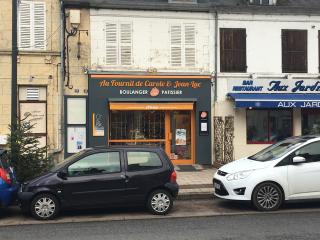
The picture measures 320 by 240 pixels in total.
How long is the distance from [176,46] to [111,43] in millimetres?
2486

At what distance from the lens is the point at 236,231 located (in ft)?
27.0

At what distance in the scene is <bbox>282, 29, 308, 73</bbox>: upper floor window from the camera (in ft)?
60.5

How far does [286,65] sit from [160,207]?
10.7 meters

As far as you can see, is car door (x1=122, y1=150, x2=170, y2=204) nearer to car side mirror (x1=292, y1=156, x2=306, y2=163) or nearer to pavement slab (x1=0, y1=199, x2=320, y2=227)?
pavement slab (x1=0, y1=199, x2=320, y2=227)

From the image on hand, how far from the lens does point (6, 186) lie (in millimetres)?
9680

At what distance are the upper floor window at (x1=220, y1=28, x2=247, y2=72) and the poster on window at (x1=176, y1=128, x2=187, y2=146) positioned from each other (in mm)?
2808

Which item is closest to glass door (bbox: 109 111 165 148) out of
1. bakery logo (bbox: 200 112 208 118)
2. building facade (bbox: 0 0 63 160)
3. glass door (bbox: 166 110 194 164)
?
glass door (bbox: 166 110 194 164)

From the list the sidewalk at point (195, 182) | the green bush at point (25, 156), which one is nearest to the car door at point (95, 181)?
the sidewalk at point (195, 182)

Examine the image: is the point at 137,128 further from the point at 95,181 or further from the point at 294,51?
the point at 95,181

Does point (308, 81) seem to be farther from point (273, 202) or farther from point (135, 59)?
point (273, 202)

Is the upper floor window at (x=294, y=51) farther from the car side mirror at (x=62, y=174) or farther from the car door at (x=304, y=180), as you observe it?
the car side mirror at (x=62, y=174)

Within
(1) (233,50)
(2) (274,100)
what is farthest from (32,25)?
(2) (274,100)

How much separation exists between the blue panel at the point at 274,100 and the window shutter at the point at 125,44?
A: 4125mm


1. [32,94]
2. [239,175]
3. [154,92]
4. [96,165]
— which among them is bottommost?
[239,175]
